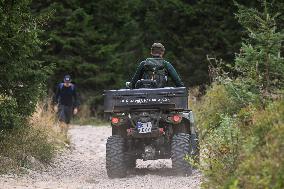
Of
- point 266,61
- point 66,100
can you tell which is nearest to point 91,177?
point 266,61

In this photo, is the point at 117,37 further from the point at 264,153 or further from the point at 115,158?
the point at 264,153

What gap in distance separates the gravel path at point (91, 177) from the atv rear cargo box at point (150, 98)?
1.13 m

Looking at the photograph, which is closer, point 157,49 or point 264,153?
point 264,153

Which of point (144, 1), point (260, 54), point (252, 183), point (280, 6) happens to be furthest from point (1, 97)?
point (144, 1)

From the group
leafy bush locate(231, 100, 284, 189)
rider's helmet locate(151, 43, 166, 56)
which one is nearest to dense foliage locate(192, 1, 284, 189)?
leafy bush locate(231, 100, 284, 189)

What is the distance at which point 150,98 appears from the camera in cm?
1063

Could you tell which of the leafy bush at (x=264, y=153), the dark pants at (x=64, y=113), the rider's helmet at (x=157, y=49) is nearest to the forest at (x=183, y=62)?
the leafy bush at (x=264, y=153)

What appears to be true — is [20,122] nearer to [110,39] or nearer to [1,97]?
[1,97]

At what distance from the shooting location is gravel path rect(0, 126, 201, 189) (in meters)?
9.90

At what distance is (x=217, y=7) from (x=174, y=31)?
226 centimetres

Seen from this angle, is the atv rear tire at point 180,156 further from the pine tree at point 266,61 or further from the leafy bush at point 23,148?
the leafy bush at point 23,148

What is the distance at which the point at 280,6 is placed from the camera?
1504 centimetres

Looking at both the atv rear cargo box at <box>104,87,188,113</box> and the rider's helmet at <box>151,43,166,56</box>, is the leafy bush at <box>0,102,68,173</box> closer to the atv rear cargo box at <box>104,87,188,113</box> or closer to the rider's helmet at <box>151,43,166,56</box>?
the atv rear cargo box at <box>104,87,188,113</box>

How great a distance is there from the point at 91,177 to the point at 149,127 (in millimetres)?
1301
